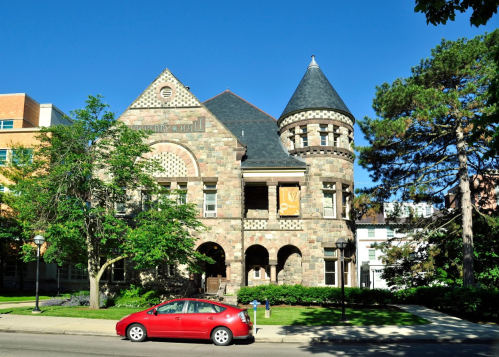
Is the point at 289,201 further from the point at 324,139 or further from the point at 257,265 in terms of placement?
the point at 257,265

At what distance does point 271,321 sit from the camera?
19.0 m

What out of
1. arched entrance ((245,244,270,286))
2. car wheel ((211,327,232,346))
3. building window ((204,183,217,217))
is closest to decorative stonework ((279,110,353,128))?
building window ((204,183,217,217))

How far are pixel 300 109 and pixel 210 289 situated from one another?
13418mm

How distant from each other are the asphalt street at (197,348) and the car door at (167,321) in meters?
0.34

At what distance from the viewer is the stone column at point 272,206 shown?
2878cm

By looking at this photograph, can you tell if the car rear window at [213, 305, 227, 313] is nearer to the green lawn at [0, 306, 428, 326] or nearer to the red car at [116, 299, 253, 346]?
the red car at [116, 299, 253, 346]

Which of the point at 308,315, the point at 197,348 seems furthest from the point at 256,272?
the point at 197,348

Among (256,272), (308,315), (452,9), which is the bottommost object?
(308,315)

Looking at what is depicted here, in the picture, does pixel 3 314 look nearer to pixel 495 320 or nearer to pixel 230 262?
pixel 230 262

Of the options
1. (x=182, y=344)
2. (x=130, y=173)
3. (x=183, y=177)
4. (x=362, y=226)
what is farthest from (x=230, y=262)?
(x=362, y=226)

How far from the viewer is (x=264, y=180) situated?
29.3 meters

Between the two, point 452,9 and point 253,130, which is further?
point 253,130

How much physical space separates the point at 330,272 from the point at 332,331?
1183 cm

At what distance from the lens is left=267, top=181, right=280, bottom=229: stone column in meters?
28.8
